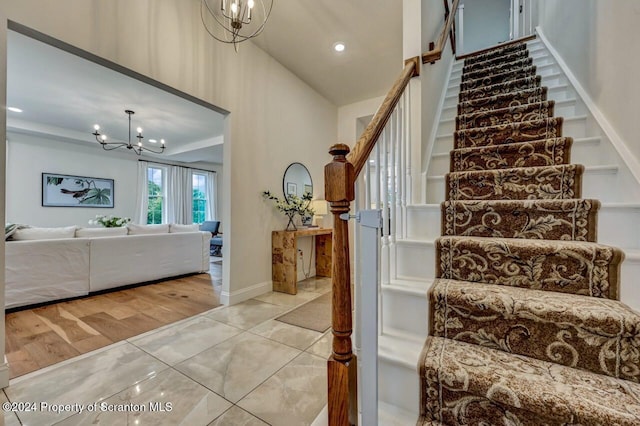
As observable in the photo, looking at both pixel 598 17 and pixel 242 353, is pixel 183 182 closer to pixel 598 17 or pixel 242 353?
pixel 242 353

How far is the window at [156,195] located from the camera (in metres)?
6.84

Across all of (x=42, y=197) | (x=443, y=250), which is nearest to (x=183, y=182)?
(x=42, y=197)

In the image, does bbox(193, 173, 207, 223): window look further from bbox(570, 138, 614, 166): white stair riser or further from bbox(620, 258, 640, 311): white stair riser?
bbox(620, 258, 640, 311): white stair riser

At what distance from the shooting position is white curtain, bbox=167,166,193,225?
7.14 m

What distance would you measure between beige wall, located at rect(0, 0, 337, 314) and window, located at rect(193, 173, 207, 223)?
512 cm

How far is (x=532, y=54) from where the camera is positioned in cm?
297

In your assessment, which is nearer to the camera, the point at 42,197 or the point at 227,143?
the point at 227,143

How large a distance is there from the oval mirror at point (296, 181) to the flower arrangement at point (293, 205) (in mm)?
79

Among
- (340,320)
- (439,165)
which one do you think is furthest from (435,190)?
(340,320)

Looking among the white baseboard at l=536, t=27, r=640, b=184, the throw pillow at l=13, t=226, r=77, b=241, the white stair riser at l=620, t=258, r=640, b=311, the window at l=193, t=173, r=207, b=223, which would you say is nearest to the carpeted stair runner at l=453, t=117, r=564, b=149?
the white baseboard at l=536, t=27, r=640, b=184

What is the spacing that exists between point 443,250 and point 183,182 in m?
7.73

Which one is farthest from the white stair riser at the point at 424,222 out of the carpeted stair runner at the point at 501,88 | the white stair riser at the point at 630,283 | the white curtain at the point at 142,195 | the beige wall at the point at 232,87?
the white curtain at the point at 142,195

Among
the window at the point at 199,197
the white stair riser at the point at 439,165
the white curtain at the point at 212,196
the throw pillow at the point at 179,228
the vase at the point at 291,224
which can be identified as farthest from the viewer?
the white curtain at the point at 212,196

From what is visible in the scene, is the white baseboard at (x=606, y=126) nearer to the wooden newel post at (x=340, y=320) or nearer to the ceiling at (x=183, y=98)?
the wooden newel post at (x=340, y=320)
